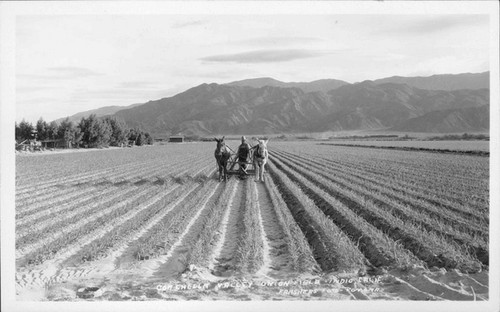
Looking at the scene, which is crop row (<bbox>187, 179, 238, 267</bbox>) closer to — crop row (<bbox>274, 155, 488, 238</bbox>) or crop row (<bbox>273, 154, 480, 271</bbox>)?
crop row (<bbox>273, 154, 480, 271</bbox>)

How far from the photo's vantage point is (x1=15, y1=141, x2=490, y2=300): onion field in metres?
5.66

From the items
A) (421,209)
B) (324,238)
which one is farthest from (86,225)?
(421,209)

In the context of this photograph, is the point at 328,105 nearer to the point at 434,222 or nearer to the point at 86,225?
the point at 434,222

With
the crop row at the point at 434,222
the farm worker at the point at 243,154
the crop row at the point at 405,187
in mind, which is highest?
the farm worker at the point at 243,154

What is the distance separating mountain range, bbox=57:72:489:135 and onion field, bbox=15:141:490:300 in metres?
1.07

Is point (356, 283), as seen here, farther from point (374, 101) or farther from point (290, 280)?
point (374, 101)

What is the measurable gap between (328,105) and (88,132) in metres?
4.56

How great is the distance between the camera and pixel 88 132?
8.72 m

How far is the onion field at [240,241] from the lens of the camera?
566 cm

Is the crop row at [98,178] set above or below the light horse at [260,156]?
below

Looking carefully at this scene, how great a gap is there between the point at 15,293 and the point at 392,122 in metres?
6.70

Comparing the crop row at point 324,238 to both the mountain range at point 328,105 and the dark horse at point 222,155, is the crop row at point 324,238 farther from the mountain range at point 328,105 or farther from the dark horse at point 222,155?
the dark horse at point 222,155

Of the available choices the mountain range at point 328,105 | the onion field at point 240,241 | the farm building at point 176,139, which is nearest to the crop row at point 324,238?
the onion field at point 240,241

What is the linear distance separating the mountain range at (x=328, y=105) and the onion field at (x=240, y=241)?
107cm
